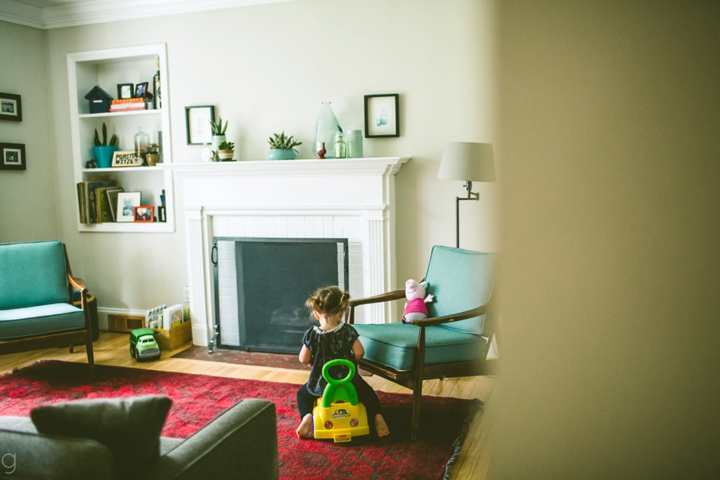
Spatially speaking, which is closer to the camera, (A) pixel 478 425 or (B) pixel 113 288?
(A) pixel 478 425

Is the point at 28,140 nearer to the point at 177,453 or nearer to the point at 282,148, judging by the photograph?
the point at 282,148

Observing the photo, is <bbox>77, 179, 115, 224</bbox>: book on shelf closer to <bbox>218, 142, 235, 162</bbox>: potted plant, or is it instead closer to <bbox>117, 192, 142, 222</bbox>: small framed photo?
<bbox>117, 192, 142, 222</bbox>: small framed photo

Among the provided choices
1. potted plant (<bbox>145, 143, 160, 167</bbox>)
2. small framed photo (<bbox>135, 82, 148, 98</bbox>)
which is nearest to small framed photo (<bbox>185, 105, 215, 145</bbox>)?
potted plant (<bbox>145, 143, 160, 167</bbox>)

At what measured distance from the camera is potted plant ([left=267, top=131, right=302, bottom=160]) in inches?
→ 139

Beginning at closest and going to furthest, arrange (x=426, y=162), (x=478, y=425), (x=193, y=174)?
1. (x=478, y=425)
2. (x=426, y=162)
3. (x=193, y=174)

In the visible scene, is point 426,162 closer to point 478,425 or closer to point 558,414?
point 478,425

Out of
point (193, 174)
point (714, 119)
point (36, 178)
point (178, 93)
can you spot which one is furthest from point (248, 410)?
point (36, 178)

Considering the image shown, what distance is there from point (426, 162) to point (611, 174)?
10.7 ft

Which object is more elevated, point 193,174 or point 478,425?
point 193,174

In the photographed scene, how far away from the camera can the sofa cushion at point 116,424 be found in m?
1.13

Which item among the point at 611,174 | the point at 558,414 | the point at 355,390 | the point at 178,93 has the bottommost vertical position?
the point at 355,390

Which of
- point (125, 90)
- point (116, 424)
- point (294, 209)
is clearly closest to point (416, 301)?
point (294, 209)

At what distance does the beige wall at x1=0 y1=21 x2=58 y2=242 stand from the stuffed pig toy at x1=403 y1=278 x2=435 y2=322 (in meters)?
3.18

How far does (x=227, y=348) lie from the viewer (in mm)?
3812
